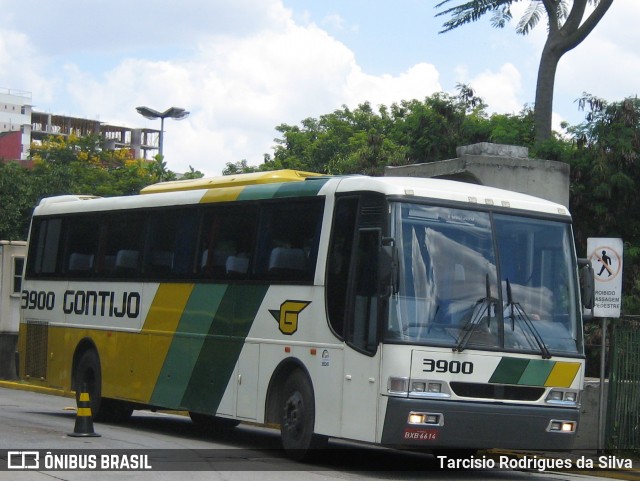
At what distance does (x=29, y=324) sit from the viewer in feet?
67.8

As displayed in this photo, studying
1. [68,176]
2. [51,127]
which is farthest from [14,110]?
[68,176]

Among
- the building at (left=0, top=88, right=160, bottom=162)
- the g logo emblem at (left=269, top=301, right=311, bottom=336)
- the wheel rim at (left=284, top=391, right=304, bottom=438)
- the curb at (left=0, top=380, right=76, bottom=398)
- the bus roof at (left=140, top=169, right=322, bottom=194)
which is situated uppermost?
the building at (left=0, top=88, right=160, bottom=162)

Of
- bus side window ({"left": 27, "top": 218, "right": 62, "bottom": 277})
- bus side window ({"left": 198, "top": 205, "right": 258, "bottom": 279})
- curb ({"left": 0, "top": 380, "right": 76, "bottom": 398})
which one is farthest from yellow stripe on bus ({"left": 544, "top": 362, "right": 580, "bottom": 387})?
curb ({"left": 0, "top": 380, "right": 76, "bottom": 398})

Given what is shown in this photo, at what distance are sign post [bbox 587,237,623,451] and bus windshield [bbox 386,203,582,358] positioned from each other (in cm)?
184

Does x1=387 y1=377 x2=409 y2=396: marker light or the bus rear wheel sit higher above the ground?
x1=387 y1=377 x2=409 y2=396: marker light

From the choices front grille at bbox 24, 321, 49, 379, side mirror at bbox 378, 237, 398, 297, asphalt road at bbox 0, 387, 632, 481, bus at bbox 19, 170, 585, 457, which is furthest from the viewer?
front grille at bbox 24, 321, 49, 379

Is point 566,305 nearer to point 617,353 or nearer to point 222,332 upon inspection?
point 617,353

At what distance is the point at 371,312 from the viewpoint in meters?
12.8

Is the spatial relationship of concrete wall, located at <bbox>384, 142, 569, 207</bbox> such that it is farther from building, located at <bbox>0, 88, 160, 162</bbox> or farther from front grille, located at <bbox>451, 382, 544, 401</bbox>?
building, located at <bbox>0, 88, 160, 162</bbox>

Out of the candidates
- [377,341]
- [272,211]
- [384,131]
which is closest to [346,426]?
[377,341]

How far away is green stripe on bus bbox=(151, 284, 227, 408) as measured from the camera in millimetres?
15961

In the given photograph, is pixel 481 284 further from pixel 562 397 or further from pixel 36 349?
pixel 36 349

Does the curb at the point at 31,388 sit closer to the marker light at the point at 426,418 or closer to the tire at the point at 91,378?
the tire at the point at 91,378

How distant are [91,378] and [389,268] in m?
8.16
